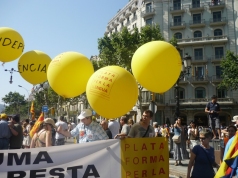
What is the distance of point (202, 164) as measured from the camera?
3.78 m

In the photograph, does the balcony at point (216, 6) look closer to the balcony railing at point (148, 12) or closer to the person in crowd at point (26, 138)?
the balcony railing at point (148, 12)

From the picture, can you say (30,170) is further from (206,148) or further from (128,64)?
(128,64)

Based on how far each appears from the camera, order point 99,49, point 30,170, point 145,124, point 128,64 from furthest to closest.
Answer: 1. point 99,49
2. point 128,64
3. point 145,124
4. point 30,170

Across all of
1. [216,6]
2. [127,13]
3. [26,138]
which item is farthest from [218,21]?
[26,138]

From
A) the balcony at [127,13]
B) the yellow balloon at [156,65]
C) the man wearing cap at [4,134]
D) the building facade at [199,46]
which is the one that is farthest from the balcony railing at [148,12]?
the yellow balloon at [156,65]

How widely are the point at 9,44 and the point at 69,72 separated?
10.1 ft

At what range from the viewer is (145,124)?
4.71 meters

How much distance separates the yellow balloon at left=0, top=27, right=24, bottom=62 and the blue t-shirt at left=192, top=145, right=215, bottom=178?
19.4 ft

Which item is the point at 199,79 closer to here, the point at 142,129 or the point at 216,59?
the point at 216,59

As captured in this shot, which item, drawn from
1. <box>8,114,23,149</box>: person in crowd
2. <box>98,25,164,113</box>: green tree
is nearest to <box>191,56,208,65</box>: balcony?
<box>98,25,164,113</box>: green tree

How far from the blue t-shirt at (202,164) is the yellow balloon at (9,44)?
232 inches

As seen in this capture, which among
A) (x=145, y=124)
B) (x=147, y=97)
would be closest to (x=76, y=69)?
(x=145, y=124)

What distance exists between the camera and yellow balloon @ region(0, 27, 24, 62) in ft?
23.2

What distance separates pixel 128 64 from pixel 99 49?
6.90 metres
